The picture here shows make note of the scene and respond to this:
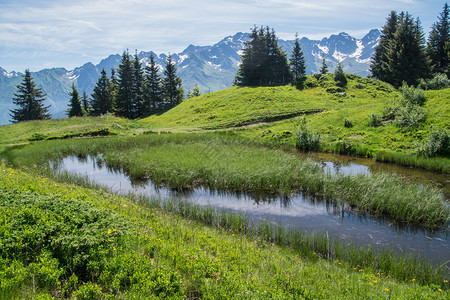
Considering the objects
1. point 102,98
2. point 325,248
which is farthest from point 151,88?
point 325,248

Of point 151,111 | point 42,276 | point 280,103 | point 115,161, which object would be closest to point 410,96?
point 280,103

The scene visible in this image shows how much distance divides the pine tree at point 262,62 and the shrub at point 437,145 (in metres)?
52.4

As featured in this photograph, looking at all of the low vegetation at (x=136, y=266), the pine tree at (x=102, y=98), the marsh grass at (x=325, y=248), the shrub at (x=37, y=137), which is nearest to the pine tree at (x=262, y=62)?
the pine tree at (x=102, y=98)

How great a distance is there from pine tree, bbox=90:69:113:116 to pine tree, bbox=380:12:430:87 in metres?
72.7

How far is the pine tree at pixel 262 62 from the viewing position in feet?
238

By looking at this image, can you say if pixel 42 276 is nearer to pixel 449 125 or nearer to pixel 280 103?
pixel 449 125

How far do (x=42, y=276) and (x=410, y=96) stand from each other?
37041 mm

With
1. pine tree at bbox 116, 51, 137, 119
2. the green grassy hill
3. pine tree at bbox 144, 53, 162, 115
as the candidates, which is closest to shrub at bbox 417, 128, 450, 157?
the green grassy hill

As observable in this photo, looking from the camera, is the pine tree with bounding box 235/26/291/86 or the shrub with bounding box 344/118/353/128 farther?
the pine tree with bounding box 235/26/291/86

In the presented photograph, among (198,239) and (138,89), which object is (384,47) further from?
(198,239)

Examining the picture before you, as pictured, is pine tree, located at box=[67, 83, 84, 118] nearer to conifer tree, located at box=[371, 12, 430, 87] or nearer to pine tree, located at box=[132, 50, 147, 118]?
pine tree, located at box=[132, 50, 147, 118]

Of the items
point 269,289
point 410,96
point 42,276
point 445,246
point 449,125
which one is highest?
point 410,96

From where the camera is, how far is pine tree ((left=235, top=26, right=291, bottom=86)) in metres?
72.7

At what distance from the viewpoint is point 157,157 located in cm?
2106
